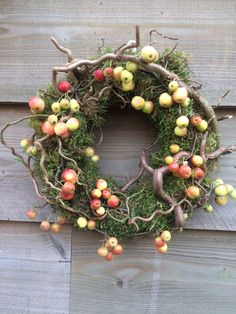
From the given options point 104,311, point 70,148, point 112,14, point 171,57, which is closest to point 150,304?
point 104,311

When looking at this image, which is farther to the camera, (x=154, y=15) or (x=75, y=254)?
(x=75, y=254)

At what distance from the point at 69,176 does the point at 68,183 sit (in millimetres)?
16

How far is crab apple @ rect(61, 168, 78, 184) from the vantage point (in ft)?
2.43

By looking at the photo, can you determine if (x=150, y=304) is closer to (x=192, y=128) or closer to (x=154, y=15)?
(x=192, y=128)

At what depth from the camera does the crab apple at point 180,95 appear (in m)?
0.70

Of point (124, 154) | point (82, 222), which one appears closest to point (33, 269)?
point (82, 222)

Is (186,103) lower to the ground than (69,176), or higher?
higher

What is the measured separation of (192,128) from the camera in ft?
2.48

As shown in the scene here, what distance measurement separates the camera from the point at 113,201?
77 cm

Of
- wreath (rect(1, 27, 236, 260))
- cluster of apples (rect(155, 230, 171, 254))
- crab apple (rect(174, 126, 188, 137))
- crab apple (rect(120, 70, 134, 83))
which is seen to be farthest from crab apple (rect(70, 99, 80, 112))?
cluster of apples (rect(155, 230, 171, 254))

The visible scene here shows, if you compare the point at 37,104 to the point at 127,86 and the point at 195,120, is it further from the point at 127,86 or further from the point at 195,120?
the point at 195,120

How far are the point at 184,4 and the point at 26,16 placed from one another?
381mm

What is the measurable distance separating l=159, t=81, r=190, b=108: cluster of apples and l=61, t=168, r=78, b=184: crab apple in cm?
23

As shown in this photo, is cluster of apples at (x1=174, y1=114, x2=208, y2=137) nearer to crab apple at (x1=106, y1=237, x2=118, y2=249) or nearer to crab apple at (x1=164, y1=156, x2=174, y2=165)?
crab apple at (x1=164, y1=156, x2=174, y2=165)
